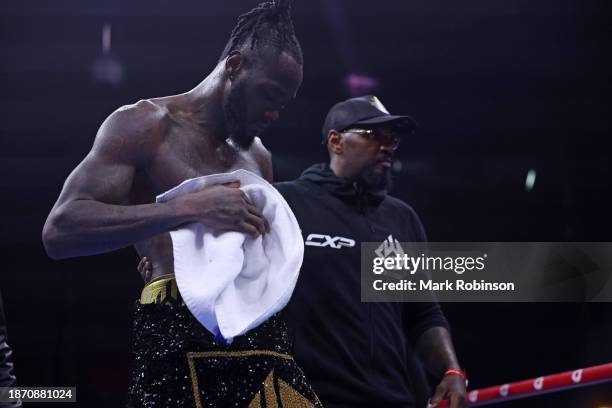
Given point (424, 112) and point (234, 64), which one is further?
point (424, 112)

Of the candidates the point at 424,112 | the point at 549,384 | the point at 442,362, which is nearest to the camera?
the point at 442,362

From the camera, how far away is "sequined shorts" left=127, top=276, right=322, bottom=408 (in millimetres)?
1338

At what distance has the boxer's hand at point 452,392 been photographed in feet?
6.55

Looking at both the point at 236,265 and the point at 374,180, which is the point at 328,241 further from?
the point at 236,265

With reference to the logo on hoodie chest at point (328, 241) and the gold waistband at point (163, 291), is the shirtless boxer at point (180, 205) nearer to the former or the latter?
the gold waistband at point (163, 291)

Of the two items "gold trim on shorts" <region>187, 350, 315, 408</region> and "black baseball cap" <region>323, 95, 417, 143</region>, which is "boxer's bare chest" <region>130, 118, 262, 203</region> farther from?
"black baseball cap" <region>323, 95, 417, 143</region>

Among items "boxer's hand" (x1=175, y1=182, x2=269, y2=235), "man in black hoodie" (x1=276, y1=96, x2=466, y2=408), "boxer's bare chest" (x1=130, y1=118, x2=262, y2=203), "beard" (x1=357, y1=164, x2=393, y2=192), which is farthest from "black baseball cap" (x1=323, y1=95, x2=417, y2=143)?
"boxer's hand" (x1=175, y1=182, x2=269, y2=235)

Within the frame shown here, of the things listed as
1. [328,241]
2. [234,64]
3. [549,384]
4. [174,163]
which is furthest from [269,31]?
[549,384]

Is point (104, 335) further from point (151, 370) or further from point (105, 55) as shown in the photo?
point (151, 370)

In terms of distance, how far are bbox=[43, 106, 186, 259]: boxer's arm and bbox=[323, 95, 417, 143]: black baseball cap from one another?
1090 mm

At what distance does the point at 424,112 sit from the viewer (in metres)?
4.04

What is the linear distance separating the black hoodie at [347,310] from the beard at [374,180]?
0.07ft

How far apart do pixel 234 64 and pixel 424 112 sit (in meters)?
2.58

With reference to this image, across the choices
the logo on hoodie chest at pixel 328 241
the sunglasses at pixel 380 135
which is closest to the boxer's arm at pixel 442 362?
the logo on hoodie chest at pixel 328 241
